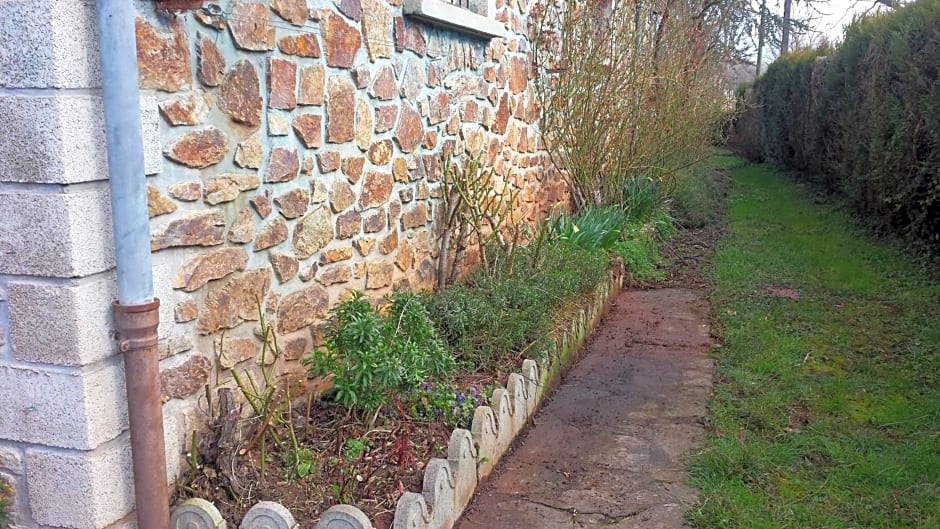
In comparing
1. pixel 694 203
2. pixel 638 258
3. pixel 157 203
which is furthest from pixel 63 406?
pixel 694 203

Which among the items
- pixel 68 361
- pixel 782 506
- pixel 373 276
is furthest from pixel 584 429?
pixel 68 361

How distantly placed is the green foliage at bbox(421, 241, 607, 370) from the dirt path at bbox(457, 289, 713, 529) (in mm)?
395

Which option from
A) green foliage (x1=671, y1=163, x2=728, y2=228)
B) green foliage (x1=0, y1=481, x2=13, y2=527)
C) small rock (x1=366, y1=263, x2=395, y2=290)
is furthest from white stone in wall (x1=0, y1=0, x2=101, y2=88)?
green foliage (x1=671, y1=163, x2=728, y2=228)

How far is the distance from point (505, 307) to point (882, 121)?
635cm

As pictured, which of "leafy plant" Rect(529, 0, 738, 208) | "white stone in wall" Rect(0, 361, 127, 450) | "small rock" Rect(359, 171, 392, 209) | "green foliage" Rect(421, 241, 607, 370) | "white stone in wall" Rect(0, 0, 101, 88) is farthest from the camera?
"leafy plant" Rect(529, 0, 738, 208)

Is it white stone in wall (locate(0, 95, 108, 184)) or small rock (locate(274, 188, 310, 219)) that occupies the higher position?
white stone in wall (locate(0, 95, 108, 184))

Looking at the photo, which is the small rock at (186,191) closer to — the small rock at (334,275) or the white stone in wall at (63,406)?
the white stone in wall at (63,406)

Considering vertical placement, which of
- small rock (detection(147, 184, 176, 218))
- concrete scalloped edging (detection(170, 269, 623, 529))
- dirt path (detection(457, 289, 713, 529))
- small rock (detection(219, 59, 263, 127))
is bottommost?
dirt path (detection(457, 289, 713, 529))

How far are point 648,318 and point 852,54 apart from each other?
6.66m

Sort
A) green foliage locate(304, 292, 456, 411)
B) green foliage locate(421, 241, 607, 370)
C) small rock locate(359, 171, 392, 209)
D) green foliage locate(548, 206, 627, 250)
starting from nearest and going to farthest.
→ green foliage locate(304, 292, 456, 411) < small rock locate(359, 171, 392, 209) < green foliage locate(421, 241, 607, 370) < green foliage locate(548, 206, 627, 250)

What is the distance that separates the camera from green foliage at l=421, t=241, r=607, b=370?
4.04 metres

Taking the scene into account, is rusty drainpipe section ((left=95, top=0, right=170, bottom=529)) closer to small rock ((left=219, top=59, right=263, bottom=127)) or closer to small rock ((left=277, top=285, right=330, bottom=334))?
→ small rock ((left=219, top=59, right=263, bottom=127))

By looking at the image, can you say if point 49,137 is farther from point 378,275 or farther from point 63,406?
point 378,275

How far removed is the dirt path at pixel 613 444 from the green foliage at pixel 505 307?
395 millimetres
